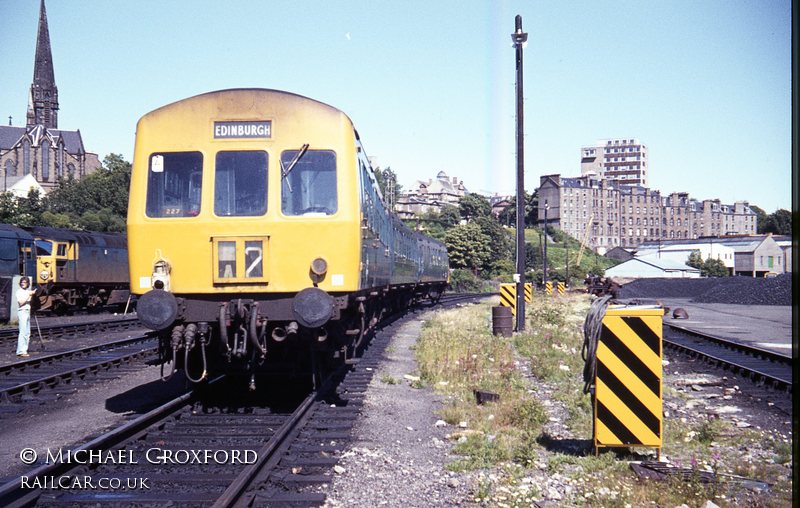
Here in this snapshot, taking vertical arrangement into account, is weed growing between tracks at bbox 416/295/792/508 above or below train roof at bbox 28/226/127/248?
below

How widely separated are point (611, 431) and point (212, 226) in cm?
456

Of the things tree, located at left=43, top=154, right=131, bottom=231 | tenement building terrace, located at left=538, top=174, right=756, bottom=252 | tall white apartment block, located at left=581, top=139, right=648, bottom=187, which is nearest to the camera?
tree, located at left=43, top=154, right=131, bottom=231

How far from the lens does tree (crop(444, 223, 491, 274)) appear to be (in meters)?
69.8

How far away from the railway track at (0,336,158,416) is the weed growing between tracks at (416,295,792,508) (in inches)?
158

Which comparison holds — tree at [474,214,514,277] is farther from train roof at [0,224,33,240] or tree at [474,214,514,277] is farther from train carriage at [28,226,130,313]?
train roof at [0,224,33,240]

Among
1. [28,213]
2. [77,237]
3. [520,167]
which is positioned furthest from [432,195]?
[520,167]

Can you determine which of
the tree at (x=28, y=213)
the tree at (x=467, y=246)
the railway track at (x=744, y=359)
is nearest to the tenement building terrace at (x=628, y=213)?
the tree at (x=467, y=246)

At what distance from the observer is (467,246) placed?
69.9 metres

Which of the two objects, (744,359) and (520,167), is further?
(520,167)

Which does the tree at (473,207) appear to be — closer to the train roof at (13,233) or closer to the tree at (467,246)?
the tree at (467,246)

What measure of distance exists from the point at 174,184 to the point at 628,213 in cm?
12243

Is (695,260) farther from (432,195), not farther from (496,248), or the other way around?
(432,195)

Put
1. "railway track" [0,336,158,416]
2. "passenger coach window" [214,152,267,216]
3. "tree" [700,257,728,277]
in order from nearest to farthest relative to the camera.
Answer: "passenger coach window" [214,152,267,216], "railway track" [0,336,158,416], "tree" [700,257,728,277]

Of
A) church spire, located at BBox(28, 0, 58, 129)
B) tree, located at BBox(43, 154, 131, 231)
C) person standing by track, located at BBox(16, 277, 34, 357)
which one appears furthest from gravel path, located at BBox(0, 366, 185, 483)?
church spire, located at BBox(28, 0, 58, 129)
